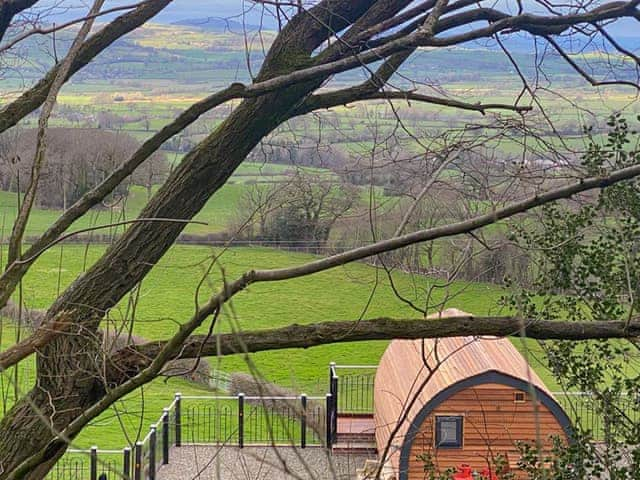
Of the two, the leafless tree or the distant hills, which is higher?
the distant hills

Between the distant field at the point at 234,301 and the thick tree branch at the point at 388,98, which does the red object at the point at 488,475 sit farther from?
the thick tree branch at the point at 388,98

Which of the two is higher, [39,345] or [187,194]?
[187,194]

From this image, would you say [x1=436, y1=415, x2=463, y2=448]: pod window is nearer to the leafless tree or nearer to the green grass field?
the green grass field

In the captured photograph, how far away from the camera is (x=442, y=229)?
1420mm

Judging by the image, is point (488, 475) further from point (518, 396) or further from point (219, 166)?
point (518, 396)

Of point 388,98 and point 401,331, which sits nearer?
point 401,331

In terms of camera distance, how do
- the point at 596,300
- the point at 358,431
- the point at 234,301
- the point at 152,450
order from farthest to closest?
the point at 358,431 → the point at 152,450 → the point at 596,300 → the point at 234,301

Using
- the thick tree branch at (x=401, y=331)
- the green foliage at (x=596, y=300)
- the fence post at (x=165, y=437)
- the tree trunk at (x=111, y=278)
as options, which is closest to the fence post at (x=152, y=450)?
the fence post at (x=165, y=437)

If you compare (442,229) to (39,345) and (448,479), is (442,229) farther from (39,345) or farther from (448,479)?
(448,479)

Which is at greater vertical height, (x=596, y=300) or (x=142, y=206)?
(x=142, y=206)

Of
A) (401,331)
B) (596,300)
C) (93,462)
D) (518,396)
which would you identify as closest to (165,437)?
(518,396)

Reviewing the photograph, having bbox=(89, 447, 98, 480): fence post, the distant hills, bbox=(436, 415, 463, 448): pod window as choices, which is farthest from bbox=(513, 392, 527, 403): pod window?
the distant hills

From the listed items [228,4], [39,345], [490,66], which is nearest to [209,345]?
[39,345]

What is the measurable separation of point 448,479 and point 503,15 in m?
1.99
